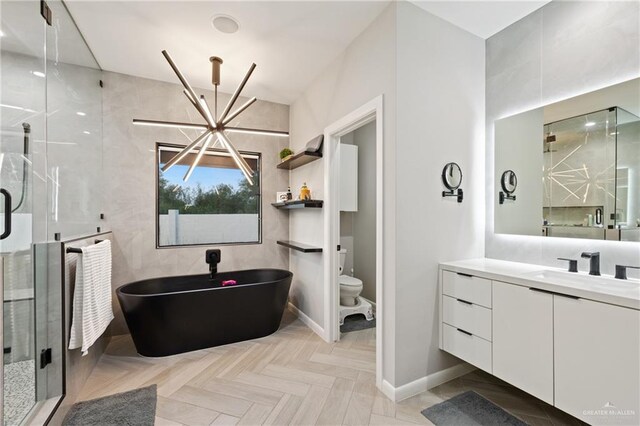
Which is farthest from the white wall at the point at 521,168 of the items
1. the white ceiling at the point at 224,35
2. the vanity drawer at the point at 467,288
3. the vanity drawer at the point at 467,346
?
the white ceiling at the point at 224,35

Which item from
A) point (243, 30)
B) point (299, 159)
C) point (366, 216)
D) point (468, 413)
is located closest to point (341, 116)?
point (299, 159)

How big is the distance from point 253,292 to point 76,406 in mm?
1488

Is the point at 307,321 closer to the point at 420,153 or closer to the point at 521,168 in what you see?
the point at 420,153

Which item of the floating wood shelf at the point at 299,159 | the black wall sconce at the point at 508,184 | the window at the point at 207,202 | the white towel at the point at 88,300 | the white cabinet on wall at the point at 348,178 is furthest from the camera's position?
the white cabinet on wall at the point at 348,178

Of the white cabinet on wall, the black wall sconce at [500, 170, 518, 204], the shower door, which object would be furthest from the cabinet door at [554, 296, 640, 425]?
the shower door

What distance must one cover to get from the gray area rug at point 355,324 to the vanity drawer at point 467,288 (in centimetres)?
146

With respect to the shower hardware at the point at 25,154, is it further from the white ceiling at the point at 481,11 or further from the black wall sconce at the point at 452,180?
the black wall sconce at the point at 452,180

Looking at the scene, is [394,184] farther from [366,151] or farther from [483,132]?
[366,151]

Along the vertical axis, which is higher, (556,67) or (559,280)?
(556,67)

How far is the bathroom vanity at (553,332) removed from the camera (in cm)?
133

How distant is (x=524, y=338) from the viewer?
1700 millimetres

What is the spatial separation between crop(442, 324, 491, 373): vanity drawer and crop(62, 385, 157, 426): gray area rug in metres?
2.14

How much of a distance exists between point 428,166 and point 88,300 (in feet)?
9.11

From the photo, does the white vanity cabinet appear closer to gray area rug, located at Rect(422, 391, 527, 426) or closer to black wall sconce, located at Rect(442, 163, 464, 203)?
gray area rug, located at Rect(422, 391, 527, 426)
